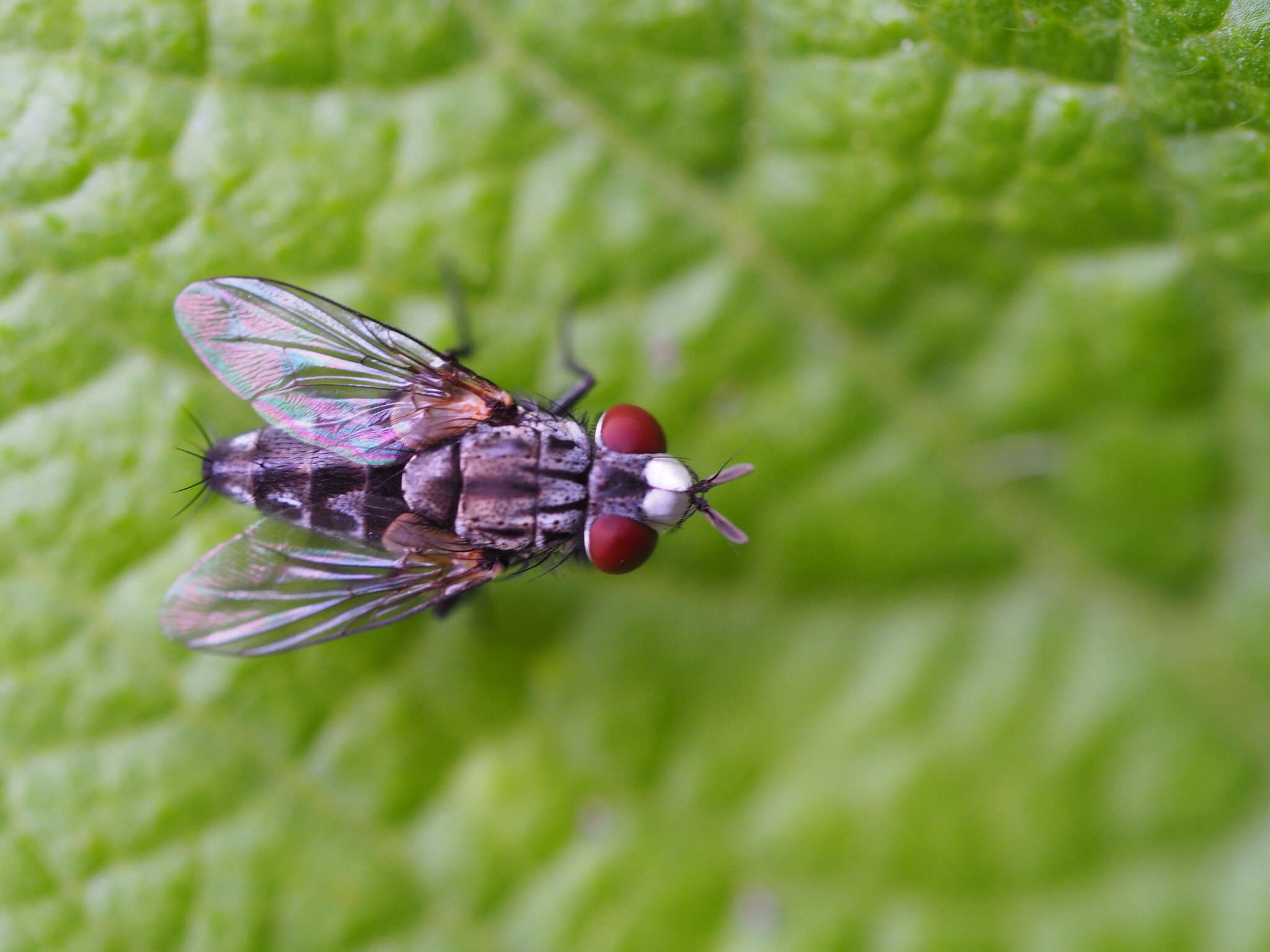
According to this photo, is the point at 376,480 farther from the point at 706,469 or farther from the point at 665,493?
the point at 706,469

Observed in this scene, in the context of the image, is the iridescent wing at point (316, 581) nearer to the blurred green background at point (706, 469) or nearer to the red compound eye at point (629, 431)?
the blurred green background at point (706, 469)

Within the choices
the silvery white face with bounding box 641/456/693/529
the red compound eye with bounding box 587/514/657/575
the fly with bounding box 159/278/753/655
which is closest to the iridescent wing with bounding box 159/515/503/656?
the fly with bounding box 159/278/753/655

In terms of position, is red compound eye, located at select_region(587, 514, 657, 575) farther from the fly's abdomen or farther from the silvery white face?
the fly's abdomen

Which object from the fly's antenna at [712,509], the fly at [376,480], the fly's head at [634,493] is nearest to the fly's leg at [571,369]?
the fly at [376,480]

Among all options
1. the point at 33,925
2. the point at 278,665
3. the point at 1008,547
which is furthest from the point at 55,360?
the point at 1008,547

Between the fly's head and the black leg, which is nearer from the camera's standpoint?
the fly's head

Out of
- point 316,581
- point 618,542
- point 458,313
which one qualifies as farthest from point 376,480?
point 618,542

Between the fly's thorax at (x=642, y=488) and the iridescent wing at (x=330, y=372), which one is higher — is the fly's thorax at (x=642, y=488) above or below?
below

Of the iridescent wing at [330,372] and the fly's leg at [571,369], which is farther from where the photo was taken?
the fly's leg at [571,369]
